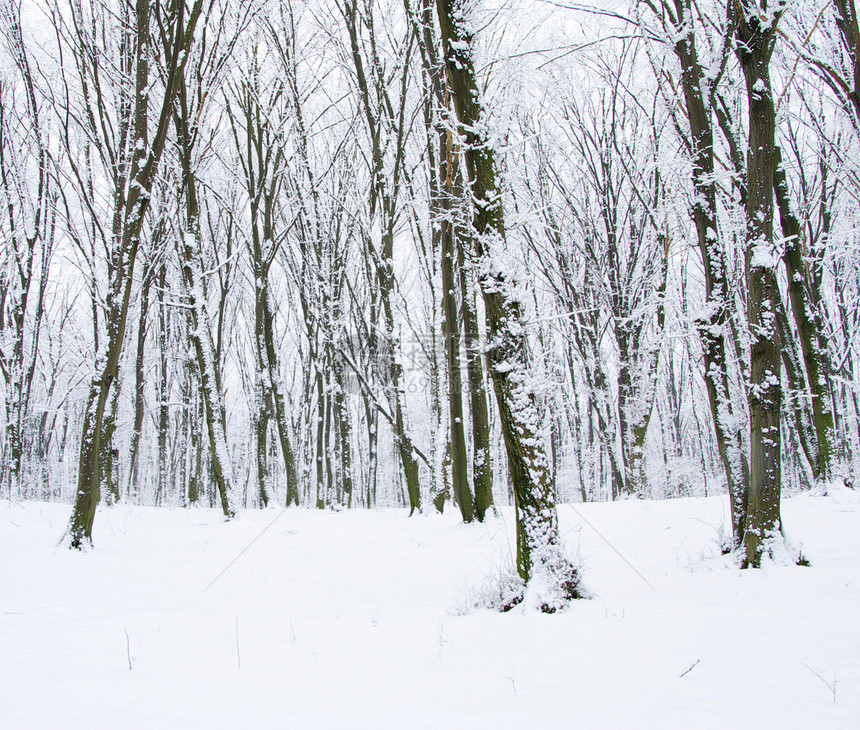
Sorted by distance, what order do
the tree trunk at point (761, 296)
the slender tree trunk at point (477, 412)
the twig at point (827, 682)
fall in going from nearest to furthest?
the twig at point (827, 682) → the tree trunk at point (761, 296) → the slender tree trunk at point (477, 412)

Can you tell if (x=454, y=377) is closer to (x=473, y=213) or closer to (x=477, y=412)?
(x=477, y=412)

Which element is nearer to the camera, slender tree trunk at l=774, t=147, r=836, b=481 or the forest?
the forest

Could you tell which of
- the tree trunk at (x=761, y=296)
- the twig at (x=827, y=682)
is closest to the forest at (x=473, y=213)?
the tree trunk at (x=761, y=296)

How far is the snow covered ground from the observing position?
75.1 inches

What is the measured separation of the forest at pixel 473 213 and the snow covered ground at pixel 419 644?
615mm

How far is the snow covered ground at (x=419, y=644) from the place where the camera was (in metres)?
1.91

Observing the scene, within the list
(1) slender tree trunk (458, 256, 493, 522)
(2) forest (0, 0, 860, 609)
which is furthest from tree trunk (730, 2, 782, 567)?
(1) slender tree trunk (458, 256, 493, 522)

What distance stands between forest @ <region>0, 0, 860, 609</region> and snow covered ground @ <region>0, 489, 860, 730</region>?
2.02 ft

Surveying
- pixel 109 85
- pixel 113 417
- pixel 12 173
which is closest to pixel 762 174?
pixel 109 85

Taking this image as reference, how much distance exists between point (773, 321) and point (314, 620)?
3.98 meters

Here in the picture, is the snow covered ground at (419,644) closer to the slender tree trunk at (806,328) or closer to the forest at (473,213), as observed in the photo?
the forest at (473,213)

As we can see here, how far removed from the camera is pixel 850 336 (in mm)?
11805

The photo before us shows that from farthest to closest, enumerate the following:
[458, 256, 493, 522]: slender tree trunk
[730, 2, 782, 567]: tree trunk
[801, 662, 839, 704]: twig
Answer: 1. [458, 256, 493, 522]: slender tree trunk
2. [730, 2, 782, 567]: tree trunk
3. [801, 662, 839, 704]: twig

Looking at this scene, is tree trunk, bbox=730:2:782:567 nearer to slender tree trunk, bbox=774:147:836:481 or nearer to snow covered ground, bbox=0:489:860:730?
snow covered ground, bbox=0:489:860:730
